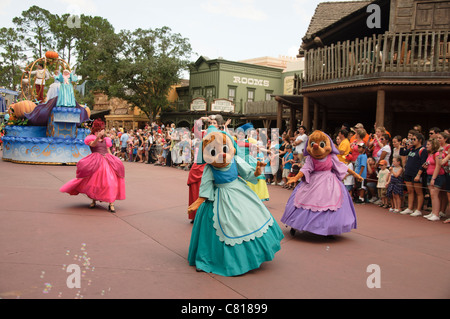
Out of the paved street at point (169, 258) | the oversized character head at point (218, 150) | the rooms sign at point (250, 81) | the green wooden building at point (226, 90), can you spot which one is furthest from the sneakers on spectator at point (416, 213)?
the rooms sign at point (250, 81)

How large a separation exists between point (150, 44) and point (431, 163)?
27.3m

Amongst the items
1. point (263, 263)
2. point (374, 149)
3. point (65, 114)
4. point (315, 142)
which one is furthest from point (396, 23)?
point (65, 114)

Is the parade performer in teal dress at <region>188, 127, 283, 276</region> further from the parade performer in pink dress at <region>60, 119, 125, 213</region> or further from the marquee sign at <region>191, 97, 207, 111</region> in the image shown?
the marquee sign at <region>191, 97, 207, 111</region>

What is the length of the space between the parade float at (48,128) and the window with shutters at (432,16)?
11970mm

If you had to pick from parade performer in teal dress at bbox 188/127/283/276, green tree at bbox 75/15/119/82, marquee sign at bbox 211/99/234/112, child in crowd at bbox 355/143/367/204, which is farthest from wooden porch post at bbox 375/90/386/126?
green tree at bbox 75/15/119/82

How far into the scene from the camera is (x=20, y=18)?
41906 millimetres

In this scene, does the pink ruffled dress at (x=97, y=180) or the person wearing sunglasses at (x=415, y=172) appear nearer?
the pink ruffled dress at (x=97, y=180)

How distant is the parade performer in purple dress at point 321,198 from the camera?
5.77m

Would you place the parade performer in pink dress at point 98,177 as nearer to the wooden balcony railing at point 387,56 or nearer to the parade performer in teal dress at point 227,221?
the parade performer in teal dress at point 227,221

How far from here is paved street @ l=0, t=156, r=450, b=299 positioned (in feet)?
12.3

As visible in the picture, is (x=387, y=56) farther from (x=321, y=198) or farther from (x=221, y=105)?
(x=221, y=105)

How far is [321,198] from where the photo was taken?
19.2 feet

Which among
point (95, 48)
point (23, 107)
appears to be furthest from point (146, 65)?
point (23, 107)

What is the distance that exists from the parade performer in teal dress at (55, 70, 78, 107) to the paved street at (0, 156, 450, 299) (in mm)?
7659
